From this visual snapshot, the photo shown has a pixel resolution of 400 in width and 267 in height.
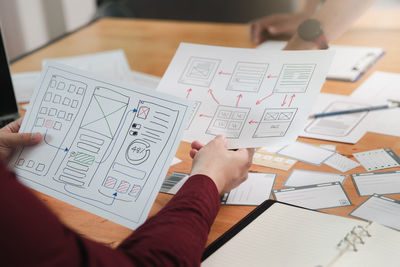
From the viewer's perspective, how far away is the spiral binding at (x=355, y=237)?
72 cm

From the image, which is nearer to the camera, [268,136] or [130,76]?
[268,136]

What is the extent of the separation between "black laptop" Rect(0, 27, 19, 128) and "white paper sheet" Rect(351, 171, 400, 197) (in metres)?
0.98

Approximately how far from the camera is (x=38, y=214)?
484mm

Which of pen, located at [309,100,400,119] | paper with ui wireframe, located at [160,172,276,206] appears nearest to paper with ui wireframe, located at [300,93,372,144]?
pen, located at [309,100,400,119]

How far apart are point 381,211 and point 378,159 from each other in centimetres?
21

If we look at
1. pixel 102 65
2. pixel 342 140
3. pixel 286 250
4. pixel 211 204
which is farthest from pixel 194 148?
pixel 102 65

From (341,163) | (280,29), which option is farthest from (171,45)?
(341,163)

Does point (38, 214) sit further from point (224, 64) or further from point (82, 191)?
point (224, 64)

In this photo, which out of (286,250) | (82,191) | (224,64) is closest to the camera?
(286,250)

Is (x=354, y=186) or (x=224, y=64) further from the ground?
(x=224, y=64)

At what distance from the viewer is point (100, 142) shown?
896mm

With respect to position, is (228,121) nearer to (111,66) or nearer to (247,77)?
(247,77)

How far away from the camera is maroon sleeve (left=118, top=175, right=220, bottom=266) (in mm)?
652

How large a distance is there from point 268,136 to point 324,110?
392 millimetres
